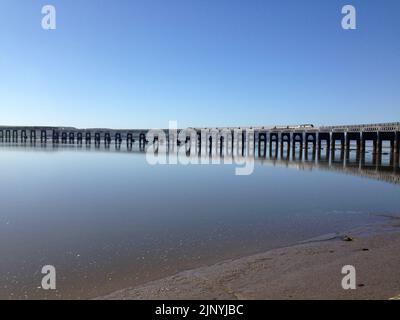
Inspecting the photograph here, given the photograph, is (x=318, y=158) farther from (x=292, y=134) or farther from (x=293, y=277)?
(x=293, y=277)

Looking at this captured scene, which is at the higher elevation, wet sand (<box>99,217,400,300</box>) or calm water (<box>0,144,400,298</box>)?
wet sand (<box>99,217,400,300</box>)

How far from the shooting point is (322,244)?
9953mm

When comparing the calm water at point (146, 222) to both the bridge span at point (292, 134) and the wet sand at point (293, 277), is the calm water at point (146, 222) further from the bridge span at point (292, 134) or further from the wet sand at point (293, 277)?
the bridge span at point (292, 134)

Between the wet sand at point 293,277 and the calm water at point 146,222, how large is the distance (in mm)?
582

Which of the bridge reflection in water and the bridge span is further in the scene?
the bridge span

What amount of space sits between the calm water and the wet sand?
582 mm

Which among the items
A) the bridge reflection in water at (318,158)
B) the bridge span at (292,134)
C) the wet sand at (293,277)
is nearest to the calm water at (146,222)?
the wet sand at (293,277)

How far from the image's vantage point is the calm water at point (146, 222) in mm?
7966

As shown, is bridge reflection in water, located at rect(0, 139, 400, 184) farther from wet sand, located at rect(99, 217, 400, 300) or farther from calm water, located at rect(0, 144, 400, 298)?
wet sand, located at rect(99, 217, 400, 300)

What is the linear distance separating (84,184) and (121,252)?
15.0 meters

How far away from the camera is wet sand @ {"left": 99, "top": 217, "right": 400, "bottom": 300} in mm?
6441

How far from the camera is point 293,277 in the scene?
24.0 ft

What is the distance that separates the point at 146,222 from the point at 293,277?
649 cm

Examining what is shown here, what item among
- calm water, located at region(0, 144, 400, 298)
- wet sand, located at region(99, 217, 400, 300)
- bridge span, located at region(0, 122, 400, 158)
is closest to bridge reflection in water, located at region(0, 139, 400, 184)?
bridge span, located at region(0, 122, 400, 158)
